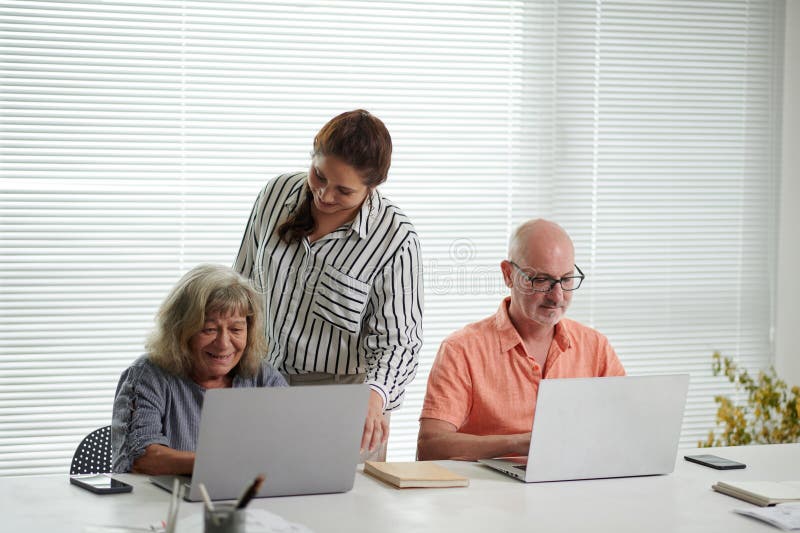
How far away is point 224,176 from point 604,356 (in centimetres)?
166

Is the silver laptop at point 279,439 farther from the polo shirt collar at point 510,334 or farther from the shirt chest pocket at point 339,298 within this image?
the polo shirt collar at point 510,334

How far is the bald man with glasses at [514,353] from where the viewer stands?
2.51m

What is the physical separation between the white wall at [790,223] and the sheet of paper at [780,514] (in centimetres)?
242

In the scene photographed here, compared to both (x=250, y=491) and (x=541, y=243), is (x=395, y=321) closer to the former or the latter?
(x=541, y=243)

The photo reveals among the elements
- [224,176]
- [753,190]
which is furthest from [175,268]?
[753,190]

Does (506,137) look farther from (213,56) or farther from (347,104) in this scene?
(213,56)

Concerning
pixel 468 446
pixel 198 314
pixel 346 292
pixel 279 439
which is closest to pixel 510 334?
pixel 468 446

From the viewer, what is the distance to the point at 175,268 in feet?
11.6

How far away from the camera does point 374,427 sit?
7.19 ft

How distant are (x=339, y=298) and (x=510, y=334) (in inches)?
19.9

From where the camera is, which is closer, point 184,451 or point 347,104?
point 184,451

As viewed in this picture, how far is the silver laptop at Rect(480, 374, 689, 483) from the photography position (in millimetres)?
1974

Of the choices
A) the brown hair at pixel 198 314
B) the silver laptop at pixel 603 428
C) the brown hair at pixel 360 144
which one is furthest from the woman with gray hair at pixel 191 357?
the silver laptop at pixel 603 428

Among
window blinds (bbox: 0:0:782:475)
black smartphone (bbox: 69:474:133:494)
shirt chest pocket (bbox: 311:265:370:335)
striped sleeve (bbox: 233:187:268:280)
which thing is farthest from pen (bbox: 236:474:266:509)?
window blinds (bbox: 0:0:782:475)
